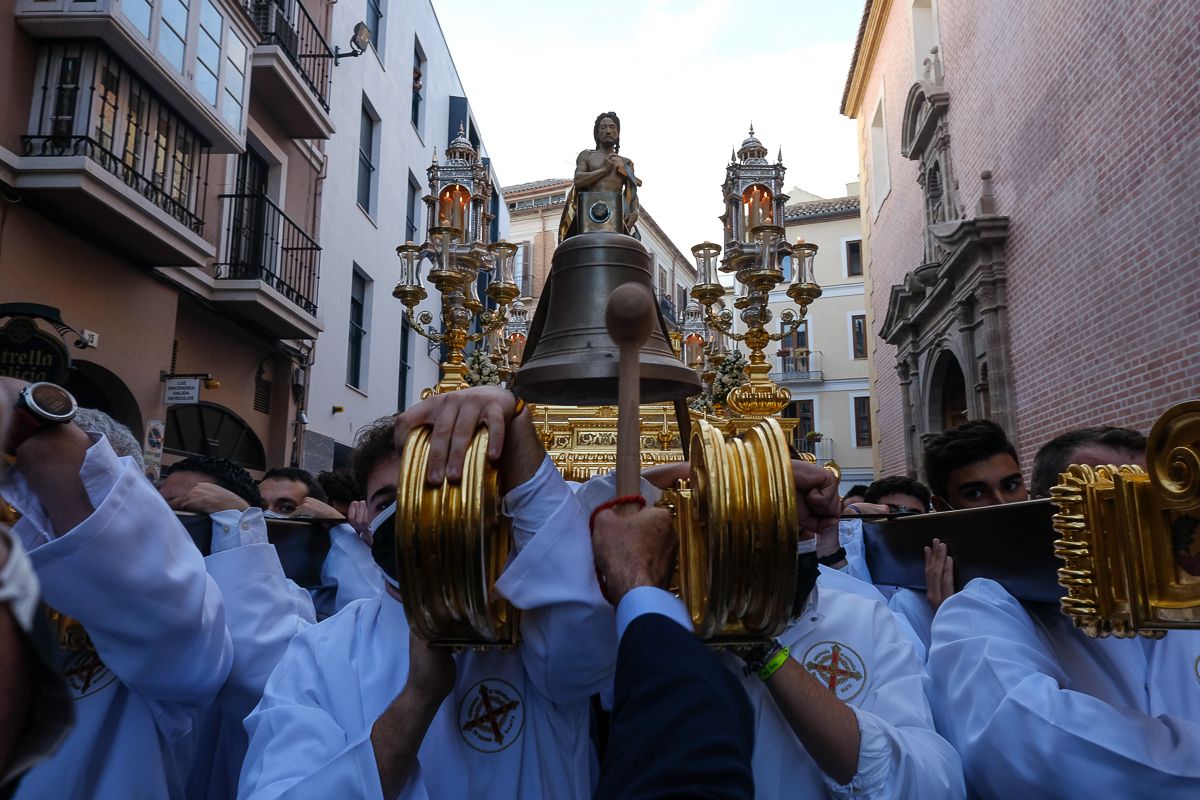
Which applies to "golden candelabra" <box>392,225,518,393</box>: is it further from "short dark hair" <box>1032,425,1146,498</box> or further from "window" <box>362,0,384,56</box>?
"window" <box>362,0,384,56</box>

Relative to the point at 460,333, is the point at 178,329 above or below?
above

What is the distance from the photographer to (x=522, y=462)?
4.63 ft

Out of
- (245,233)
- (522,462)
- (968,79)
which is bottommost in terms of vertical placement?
(522,462)

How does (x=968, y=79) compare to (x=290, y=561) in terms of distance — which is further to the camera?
(x=968, y=79)

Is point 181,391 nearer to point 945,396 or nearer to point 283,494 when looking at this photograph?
point 283,494

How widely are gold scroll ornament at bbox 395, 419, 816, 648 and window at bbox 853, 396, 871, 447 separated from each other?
32.6m

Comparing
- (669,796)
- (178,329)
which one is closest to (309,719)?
(669,796)

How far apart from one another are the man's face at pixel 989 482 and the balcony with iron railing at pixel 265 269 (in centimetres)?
888

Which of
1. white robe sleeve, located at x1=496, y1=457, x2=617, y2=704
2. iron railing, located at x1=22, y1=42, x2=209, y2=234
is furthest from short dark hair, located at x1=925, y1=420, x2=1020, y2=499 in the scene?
iron railing, located at x1=22, y1=42, x2=209, y2=234

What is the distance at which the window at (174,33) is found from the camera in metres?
8.45

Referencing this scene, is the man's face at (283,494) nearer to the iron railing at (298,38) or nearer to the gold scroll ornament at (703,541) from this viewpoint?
the gold scroll ornament at (703,541)

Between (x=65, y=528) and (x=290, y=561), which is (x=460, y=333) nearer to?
(x=290, y=561)

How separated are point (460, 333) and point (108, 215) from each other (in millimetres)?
3786

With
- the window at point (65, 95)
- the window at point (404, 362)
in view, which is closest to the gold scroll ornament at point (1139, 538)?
the window at point (65, 95)
